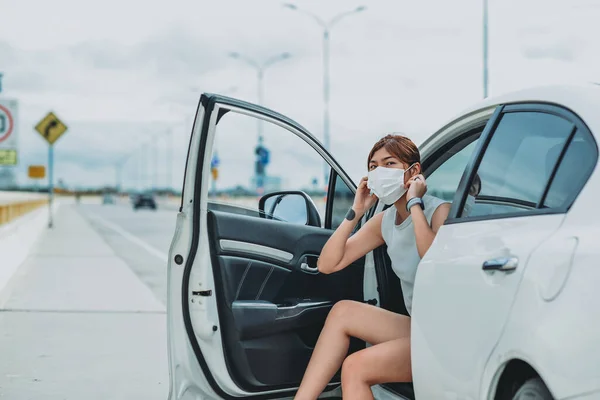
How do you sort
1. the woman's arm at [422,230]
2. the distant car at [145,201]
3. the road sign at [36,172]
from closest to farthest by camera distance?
1. the woman's arm at [422,230]
2. the road sign at [36,172]
3. the distant car at [145,201]

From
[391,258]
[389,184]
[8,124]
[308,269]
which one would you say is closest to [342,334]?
[391,258]

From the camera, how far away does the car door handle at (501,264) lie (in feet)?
10.9

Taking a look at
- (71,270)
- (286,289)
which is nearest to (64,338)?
(286,289)

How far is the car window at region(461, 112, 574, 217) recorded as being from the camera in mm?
3566

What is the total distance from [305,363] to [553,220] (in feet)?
6.35

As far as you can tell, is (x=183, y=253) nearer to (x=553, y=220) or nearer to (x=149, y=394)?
(x=553, y=220)

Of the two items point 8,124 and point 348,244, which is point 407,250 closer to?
point 348,244

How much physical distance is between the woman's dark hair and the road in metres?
2.87

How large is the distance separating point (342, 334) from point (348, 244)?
46 centimetres

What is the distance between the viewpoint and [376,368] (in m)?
4.37

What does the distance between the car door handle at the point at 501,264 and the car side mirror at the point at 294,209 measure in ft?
6.40

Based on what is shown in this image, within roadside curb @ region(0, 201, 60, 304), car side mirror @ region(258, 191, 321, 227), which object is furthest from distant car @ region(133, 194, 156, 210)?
car side mirror @ region(258, 191, 321, 227)

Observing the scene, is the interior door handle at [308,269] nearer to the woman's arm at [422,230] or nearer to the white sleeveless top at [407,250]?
the white sleeveless top at [407,250]

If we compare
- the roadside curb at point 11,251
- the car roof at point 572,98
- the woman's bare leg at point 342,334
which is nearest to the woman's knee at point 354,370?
the woman's bare leg at point 342,334
